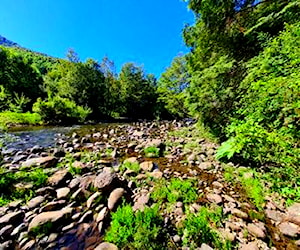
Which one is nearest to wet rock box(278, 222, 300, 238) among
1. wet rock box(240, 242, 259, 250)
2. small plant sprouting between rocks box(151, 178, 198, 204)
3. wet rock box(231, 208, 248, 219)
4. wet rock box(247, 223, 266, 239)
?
wet rock box(247, 223, 266, 239)

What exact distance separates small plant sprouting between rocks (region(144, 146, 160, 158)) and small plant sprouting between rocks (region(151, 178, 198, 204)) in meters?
2.62

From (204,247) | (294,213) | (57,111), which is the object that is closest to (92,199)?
(204,247)

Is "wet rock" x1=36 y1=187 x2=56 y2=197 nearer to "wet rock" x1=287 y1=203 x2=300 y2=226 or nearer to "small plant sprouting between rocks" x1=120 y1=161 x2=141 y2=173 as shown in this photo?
"small plant sprouting between rocks" x1=120 y1=161 x2=141 y2=173

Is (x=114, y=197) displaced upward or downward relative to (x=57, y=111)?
downward

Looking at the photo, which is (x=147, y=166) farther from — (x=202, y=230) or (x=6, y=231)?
(x=6, y=231)

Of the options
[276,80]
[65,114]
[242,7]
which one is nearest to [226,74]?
[242,7]

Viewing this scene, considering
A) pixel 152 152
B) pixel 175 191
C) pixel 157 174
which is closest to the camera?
pixel 175 191

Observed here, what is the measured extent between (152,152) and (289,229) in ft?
17.9

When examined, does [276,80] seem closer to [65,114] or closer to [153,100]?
[65,114]

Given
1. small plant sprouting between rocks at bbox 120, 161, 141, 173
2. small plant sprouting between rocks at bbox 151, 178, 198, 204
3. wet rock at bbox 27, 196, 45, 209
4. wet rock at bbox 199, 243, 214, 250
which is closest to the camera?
wet rock at bbox 199, 243, 214, 250

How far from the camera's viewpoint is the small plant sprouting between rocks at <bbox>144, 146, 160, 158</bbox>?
26.8 feet

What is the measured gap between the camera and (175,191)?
4.95 metres

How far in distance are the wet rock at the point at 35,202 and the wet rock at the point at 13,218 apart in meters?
0.29

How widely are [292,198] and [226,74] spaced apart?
463 cm
